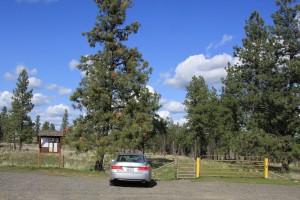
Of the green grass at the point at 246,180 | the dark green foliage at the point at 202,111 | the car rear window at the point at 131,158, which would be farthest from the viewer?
the dark green foliage at the point at 202,111

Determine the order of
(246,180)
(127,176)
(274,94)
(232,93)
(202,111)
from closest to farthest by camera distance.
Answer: (127,176)
(246,180)
(274,94)
(232,93)
(202,111)

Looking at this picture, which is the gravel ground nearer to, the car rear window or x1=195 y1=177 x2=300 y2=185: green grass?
the car rear window

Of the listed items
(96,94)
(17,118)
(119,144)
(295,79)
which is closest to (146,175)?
(119,144)

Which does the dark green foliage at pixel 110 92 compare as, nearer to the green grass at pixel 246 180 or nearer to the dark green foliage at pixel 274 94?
the green grass at pixel 246 180

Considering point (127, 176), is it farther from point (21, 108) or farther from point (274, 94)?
point (21, 108)

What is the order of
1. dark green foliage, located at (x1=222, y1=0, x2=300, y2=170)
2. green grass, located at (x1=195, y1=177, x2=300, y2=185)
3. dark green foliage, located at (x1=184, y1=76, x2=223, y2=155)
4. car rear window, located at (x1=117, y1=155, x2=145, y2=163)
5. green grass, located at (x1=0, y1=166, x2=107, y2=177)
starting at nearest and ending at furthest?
car rear window, located at (x1=117, y1=155, x2=145, y2=163) < green grass, located at (x1=0, y1=166, x2=107, y2=177) < green grass, located at (x1=195, y1=177, x2=300, y2=185) < dark green foliage, located at (x1=222, y1=0, x2=300, y2=170) < dark green foliage, located at (x1=184, y1=76, x2=223, y2=155)

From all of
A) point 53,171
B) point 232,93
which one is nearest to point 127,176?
point 53,171

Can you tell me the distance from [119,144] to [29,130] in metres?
38.9

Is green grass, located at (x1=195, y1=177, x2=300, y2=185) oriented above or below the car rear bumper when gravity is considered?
below

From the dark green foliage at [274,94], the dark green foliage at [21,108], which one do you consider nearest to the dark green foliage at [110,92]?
the dark green foliage at [274,94]

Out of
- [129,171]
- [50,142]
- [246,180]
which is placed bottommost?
[246,180]

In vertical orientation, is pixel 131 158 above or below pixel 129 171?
above

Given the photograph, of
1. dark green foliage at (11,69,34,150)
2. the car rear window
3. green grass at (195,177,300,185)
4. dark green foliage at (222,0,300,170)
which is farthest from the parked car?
dark green foliage at (11,69,34,150)

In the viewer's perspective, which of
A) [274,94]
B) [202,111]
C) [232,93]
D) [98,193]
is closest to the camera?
[98,193]
